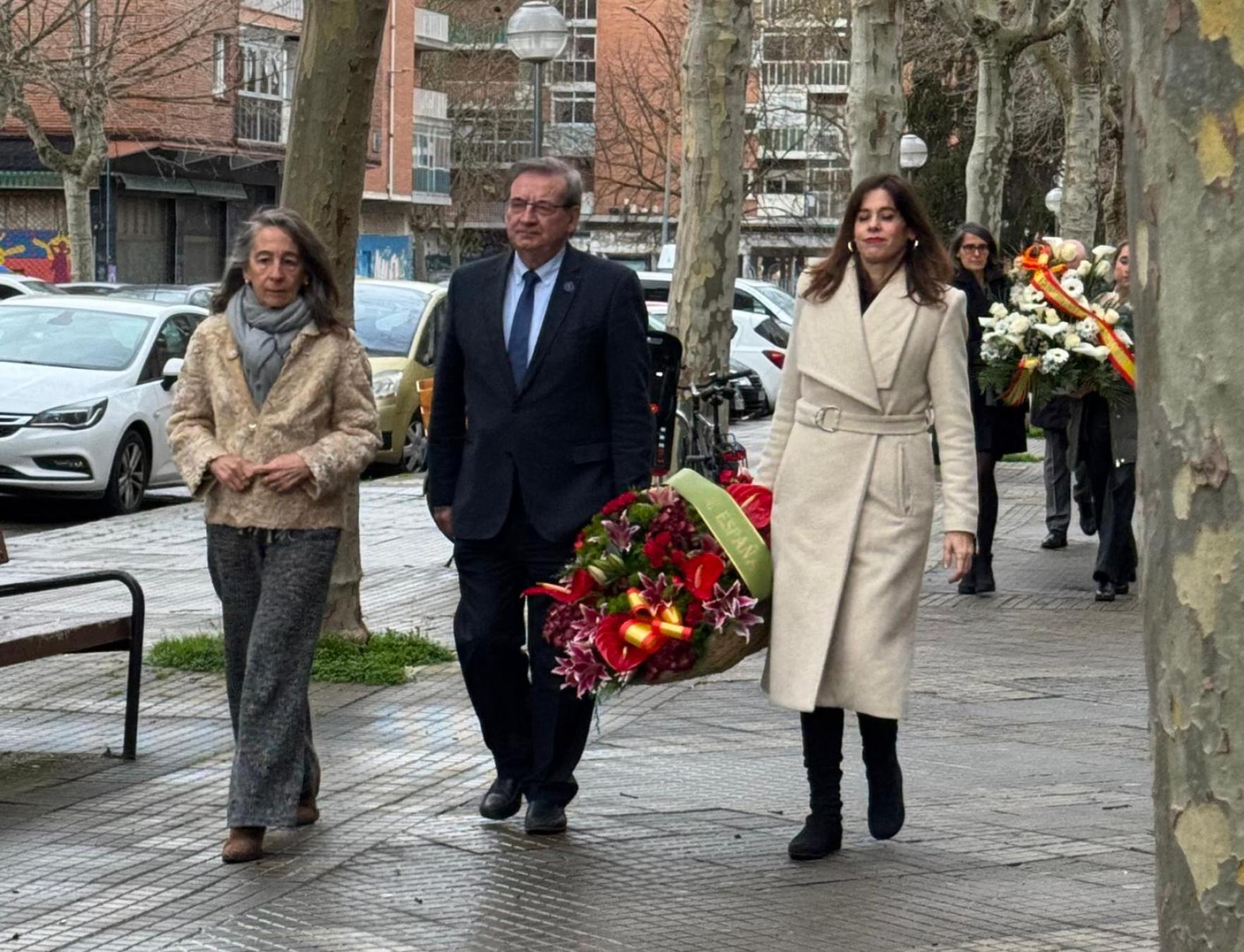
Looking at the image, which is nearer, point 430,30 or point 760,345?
point 760,345

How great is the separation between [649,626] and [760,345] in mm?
25973

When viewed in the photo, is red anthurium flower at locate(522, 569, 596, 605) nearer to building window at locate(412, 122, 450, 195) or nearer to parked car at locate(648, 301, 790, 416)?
parked car at locate(648, 301, 790, 416)

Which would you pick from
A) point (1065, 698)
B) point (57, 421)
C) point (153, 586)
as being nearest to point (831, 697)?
point (1065, 698)

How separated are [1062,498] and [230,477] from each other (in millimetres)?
10231

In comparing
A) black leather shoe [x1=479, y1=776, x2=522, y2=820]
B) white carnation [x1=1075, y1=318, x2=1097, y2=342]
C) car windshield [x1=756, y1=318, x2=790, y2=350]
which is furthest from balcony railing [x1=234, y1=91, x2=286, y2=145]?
black leather shoe [x1=479, y1=776, x2=522, y2=820]

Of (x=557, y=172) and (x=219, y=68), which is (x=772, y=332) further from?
(x=557, y=172)

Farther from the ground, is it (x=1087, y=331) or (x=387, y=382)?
(x=1087, y=331)

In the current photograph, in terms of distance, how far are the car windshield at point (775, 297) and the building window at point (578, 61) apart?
5776 cm

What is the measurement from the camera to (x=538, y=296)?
6742 millimetres

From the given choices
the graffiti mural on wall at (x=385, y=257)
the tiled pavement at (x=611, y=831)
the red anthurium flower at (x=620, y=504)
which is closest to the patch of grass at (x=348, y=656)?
the tiled pavement at (x=611, y=831)

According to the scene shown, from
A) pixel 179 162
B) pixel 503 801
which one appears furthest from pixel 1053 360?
pixel 179 162

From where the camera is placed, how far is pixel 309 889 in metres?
6.07

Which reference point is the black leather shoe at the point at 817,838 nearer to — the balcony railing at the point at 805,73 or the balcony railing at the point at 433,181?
the balcony railing at the point at 805,73

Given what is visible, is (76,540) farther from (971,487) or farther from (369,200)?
(369,200)
